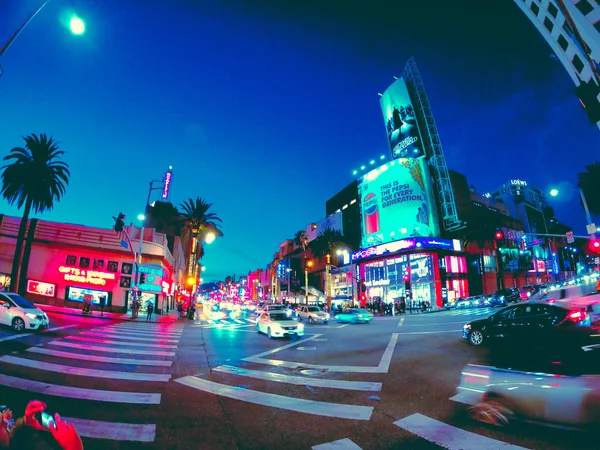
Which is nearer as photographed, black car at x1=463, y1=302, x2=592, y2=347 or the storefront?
black car at x1=463, y1=302, x2=592, y2=347

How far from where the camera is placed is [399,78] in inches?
2601

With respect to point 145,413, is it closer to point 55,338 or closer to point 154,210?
point 55,338

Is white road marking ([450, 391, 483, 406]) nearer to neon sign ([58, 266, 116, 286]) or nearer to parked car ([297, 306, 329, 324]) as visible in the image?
parked car ([297, 306, 329, 324])

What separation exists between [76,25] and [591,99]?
14.9 metres

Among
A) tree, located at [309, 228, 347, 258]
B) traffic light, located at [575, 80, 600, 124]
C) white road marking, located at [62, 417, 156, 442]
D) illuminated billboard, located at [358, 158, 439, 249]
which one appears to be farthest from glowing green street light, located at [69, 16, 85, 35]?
tree, located at [309, 228, 347, 258]

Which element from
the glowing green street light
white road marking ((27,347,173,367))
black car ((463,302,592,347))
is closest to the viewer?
black car ((463,302,592,347))

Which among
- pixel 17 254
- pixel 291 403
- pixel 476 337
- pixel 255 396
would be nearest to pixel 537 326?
pixel 476 337

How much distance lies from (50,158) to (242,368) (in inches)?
1365

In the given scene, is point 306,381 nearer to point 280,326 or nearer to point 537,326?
point 537,326

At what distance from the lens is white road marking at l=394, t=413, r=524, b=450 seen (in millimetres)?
3881

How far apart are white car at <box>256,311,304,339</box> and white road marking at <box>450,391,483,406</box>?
11153 millimetres

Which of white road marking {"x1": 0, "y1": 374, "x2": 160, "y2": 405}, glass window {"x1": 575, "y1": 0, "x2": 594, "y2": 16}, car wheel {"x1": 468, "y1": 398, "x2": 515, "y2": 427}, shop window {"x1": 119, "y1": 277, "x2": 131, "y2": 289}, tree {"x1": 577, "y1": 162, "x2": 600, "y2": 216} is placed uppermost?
Result: glass window {"x1": 575, "y1": 0, "x2": 594, "y2": 16}

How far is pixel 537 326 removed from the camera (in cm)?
889

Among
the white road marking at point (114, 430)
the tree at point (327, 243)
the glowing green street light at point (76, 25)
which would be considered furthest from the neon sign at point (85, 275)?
the tree at point (327, 243)
